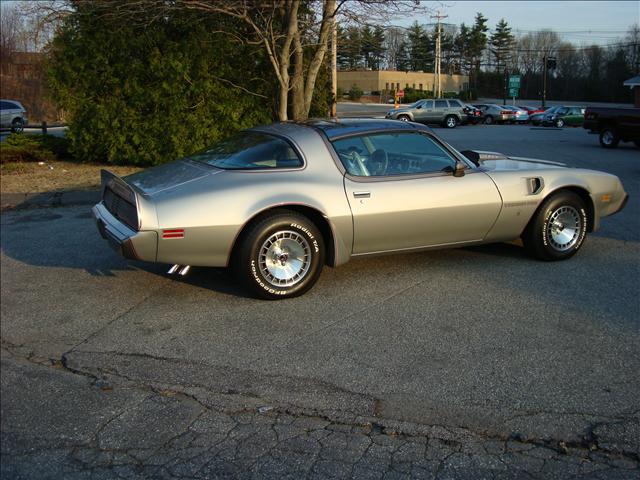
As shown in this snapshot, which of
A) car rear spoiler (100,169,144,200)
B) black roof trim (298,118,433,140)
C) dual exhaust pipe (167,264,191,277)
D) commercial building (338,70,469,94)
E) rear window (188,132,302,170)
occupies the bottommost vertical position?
dual exhaust pipe (167,264,191,277)

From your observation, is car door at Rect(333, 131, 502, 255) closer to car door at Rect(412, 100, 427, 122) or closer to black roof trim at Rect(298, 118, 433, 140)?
black roof trim at Rect(298, 118, 433, 140)

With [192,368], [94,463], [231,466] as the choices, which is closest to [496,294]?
[192,368]

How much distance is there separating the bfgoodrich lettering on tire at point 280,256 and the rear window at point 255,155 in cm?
52

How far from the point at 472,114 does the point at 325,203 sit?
40.4 metres

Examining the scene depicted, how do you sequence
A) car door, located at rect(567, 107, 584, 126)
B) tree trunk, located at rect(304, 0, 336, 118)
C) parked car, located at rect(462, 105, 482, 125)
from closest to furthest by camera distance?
tree trunk, located at rect(304, 0, 336, 118), car door, located at rect(567, 107, 584, 126), parked car, located at rect(462, 105, 482, 125)

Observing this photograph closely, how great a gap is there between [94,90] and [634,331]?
466 inches

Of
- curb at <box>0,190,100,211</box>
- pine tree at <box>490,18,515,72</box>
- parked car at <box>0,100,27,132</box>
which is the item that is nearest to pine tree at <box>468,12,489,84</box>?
pine tree at <box>490,18,515,72</box>

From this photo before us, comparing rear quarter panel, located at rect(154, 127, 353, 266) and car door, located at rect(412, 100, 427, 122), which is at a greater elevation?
car door, located at rect(412, 100, 427, 122)

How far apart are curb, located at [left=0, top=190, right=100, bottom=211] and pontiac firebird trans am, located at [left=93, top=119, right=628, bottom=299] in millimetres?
4493

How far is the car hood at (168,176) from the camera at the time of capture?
530cm

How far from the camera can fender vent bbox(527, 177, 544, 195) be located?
6.19 metres

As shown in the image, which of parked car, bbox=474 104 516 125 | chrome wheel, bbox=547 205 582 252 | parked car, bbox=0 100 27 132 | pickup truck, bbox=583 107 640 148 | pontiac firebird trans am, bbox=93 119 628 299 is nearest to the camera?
pontiac firebird trans am, bbox=93 119 628 299

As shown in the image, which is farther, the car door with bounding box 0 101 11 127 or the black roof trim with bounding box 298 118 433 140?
the car door with bounding box 0 101 11 127

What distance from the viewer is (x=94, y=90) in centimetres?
1362
